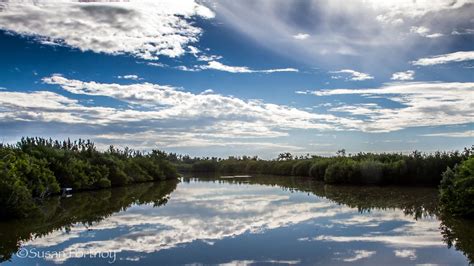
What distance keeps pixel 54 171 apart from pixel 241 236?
79.5 ft

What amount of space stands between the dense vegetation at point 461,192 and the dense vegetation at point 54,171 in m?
18.6

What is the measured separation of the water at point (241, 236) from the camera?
12320mm

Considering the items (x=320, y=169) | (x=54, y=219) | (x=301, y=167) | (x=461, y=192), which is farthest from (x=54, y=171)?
(x=301, y=167)

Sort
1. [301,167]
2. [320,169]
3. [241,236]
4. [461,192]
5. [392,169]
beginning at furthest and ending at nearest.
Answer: [301,167] → [320,169] → [392,169] → [461,192] → [241,236]

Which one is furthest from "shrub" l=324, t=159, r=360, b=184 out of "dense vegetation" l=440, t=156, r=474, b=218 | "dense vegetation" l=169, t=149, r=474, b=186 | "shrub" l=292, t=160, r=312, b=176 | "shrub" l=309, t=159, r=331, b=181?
"dense vegetation" l=440, t=156, r=474, b=218

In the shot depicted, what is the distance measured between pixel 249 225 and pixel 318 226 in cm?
267

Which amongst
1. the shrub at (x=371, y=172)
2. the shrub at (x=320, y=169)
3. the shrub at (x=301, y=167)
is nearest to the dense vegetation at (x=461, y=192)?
the shrub at (x=371, y=172)

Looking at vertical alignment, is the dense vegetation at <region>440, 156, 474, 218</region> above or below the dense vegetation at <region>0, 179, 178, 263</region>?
above

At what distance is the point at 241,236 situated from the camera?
51.5 ft

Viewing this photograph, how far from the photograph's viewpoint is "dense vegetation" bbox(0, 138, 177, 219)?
20078mm

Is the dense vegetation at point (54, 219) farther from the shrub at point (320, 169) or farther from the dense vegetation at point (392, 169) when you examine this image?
the shrub at point (320, 169)

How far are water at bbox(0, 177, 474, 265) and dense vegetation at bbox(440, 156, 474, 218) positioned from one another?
3.00 ft

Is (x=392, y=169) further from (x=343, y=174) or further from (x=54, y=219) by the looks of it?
(x=54, y=219)

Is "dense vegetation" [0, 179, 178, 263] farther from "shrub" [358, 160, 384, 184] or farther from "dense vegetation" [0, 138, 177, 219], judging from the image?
"shrub" [358, 160, 384, 184]
